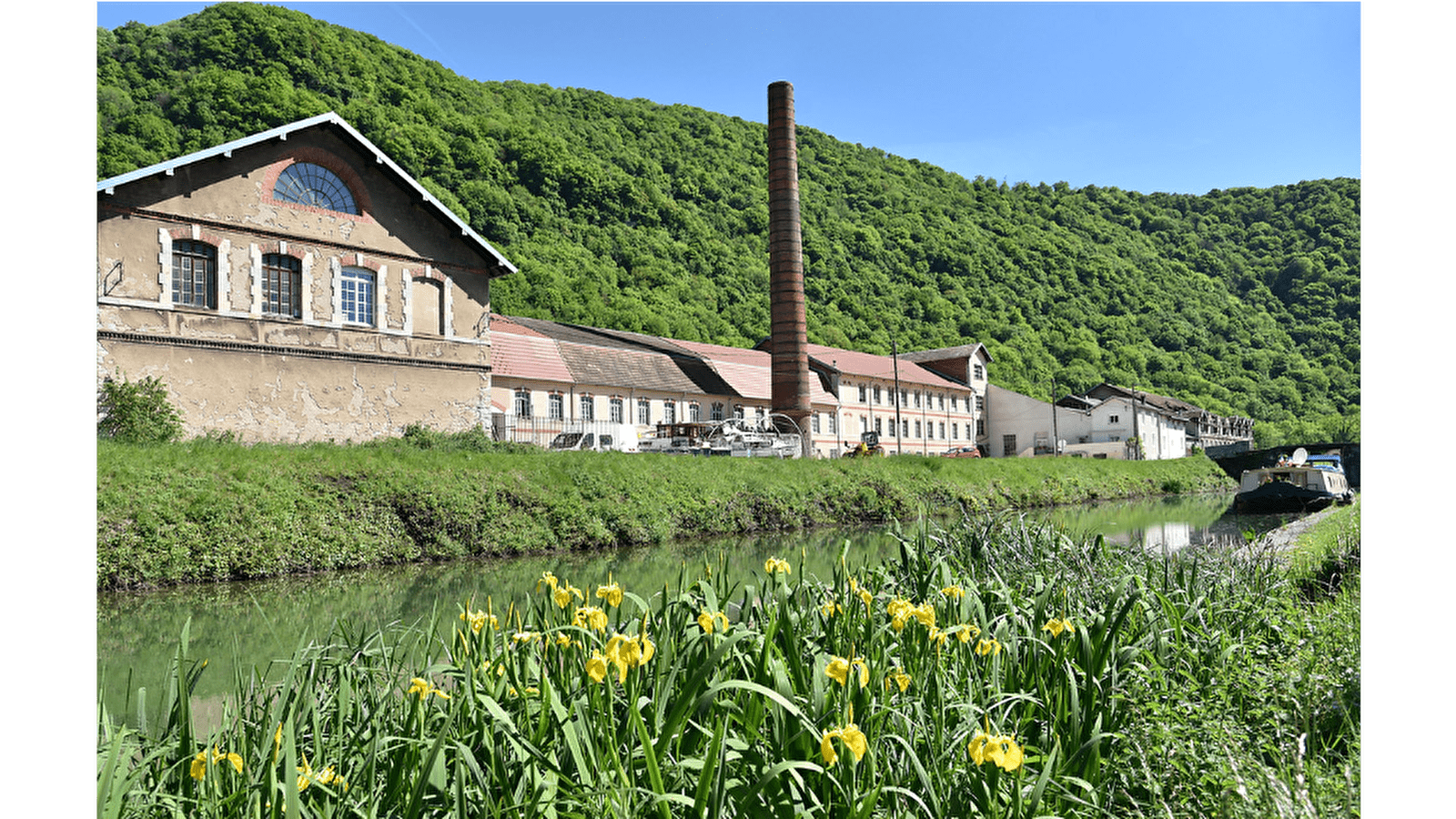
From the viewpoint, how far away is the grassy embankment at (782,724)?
273cm

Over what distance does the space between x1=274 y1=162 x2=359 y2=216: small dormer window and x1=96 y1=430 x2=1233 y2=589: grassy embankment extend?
6.51 metres

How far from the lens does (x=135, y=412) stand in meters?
20.2

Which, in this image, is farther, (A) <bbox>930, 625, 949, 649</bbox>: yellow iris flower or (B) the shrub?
(B) the shrub

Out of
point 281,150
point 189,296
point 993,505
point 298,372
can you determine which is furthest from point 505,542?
point 993,505

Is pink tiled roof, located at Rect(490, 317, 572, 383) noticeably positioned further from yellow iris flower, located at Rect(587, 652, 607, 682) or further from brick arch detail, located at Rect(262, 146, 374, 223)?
yellow iris flower, located at Rect(587, 652, 607, 682)

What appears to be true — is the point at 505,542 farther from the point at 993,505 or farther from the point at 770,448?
the point at 993,505

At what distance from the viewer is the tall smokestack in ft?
125

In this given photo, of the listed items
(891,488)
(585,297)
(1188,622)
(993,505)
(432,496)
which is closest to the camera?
(1188,622)

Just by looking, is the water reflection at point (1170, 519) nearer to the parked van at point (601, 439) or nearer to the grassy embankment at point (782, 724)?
the grassy embankment at point (782, 724)

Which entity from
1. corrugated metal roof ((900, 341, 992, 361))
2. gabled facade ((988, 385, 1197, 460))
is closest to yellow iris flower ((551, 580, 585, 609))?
gabled facade ((988, 385, 1197, 460))

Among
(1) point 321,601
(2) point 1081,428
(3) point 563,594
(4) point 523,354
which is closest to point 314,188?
(4) point 523,354

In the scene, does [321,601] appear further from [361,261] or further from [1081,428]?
[1081,428]

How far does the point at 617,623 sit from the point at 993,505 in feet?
99.4

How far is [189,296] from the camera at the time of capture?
22.1 meters
